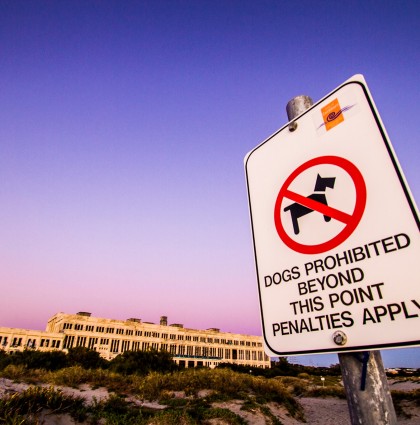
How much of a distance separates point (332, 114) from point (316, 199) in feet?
1.47

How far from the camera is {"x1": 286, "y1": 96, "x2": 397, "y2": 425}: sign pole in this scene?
817 mm

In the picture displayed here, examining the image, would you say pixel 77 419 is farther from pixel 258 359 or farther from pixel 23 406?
pixel 258 359

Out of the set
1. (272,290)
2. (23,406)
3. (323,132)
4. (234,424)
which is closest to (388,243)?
(272,290)

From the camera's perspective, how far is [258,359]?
68.9 meters

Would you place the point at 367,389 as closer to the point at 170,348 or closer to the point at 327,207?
the point at 327,207

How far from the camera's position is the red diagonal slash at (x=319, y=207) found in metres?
1.10

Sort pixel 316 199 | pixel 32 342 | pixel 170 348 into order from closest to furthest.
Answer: pixel 316 199, pixel 32 342, pixel 170 348

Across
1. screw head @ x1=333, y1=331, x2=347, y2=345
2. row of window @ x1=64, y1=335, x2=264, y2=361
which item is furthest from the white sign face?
row of window @ x1=64, y1=335, x2=264, y2=361

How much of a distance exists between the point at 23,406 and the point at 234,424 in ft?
20.8

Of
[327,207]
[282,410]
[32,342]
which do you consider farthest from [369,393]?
[32,342]

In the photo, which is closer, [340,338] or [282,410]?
[340,338]

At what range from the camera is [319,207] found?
1.18 m

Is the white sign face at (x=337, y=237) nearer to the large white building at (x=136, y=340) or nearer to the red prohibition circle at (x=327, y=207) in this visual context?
the red prohibition circle at (x=327, y=207)

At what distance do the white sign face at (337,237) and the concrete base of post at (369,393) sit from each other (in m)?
0.07
